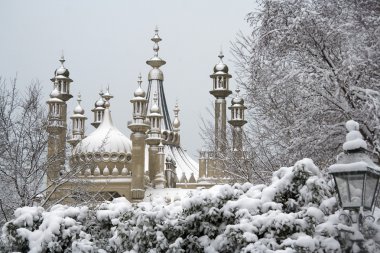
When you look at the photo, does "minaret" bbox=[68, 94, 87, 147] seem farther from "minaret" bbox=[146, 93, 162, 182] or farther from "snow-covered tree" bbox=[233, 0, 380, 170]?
"snow-covered tree" bbox=[233, 0, 380, 170]

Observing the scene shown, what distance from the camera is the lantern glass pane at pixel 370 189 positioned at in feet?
26.7

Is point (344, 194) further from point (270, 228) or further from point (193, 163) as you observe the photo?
point (193, 163)

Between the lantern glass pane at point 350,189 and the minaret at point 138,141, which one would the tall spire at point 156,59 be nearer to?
the minaret at point 138,141

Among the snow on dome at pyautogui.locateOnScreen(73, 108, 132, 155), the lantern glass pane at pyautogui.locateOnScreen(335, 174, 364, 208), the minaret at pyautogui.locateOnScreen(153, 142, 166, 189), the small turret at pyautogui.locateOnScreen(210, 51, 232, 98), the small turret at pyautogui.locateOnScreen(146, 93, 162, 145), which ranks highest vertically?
the small turret at pyautogui.locateOnScreen(210, 51, 232, 98)

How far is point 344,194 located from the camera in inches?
324

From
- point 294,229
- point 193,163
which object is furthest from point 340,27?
point 193,163

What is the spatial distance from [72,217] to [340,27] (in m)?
6.10

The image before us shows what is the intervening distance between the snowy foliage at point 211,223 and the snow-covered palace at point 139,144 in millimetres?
17304

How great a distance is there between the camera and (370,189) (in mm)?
8188

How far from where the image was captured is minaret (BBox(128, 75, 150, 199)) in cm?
3544

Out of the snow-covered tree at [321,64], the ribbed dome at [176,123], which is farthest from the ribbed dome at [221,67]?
the snow-covered tree at [321,64]

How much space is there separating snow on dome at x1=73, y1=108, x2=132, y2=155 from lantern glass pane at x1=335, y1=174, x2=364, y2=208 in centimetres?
2710

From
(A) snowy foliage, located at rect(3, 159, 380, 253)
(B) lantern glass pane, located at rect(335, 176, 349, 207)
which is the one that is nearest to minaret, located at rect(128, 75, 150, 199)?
(A) snowy foliage, located at rect(3, 159, 380, 253)

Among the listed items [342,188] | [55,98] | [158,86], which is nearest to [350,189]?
[342,188]
